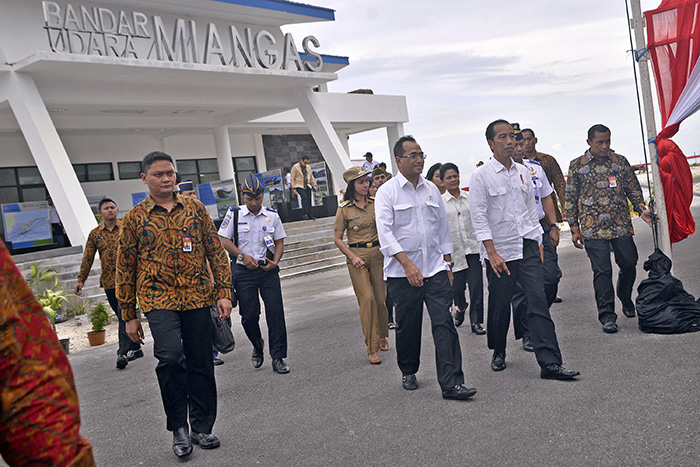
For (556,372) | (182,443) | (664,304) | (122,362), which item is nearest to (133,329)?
(182,443)

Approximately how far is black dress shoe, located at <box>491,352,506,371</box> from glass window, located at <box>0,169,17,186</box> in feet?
64.4

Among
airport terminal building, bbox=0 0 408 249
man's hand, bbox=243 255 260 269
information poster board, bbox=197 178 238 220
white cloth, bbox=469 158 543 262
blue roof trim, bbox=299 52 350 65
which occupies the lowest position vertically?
man's hand, bbox=243 255 260 269

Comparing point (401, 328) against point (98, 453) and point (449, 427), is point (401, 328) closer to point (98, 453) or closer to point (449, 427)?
point (449, 427)

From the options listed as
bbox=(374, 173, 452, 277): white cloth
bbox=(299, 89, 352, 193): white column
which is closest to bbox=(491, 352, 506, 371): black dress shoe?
bbox=(374, 173, 452, 277): white cloth

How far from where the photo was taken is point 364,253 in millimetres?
7051

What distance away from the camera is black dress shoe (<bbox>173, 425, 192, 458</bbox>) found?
460 cm

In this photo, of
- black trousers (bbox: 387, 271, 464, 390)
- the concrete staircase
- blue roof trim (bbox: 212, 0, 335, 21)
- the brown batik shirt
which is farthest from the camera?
blue roof trim (bbox: 212, 0, 335, 21)

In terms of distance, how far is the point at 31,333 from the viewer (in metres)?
1.49

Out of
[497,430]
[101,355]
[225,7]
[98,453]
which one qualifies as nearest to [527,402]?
[497,430]

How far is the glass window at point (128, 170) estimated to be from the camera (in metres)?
23.9

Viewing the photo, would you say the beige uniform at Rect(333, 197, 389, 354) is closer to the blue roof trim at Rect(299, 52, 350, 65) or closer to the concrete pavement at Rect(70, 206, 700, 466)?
the concrete pavement at Rect(70, 206, 700, 466)

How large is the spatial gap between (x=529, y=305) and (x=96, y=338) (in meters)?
7.15

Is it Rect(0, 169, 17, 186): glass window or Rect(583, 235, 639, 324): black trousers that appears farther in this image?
Rect(0, 169, 17, 186): glass window

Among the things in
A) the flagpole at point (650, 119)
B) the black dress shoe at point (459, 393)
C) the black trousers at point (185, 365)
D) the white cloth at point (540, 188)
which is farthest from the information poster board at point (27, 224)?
the flagpole at point (650, 119)
